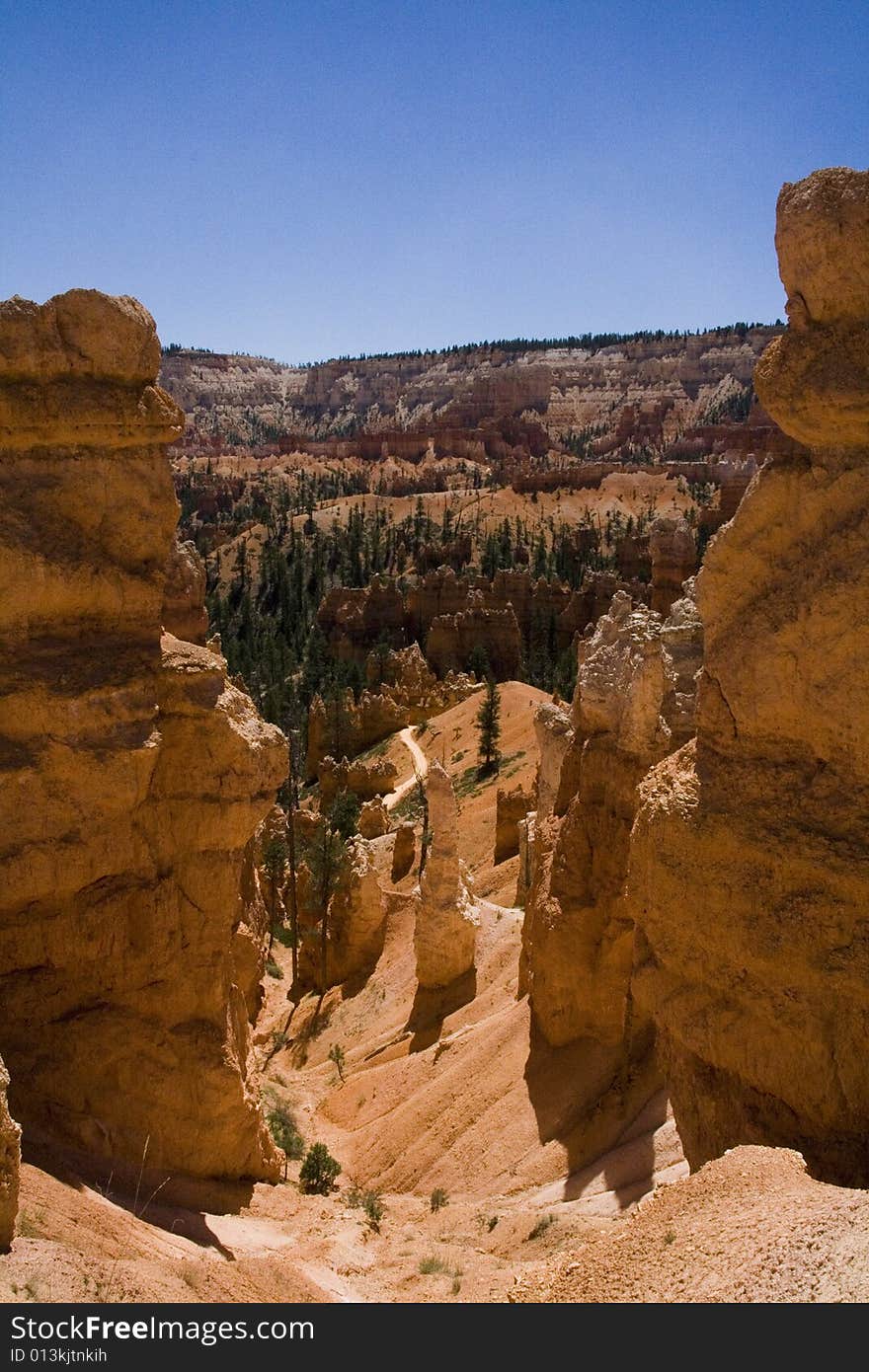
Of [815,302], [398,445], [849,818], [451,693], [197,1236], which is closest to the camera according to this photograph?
[849,818]

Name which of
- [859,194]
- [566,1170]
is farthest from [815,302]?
[566,1170]

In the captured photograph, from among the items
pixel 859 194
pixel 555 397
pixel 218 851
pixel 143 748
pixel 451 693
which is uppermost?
pixel 555 397

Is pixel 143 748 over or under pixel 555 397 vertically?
under

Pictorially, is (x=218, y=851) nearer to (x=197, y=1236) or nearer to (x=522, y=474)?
(x=197, y=1236)

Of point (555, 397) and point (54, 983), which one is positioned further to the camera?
point (555, 397)

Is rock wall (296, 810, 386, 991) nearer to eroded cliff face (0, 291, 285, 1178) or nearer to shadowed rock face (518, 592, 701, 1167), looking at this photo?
shadowed rock face (518, 592, 701, 1167)

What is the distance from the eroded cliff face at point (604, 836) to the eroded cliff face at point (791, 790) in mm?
4901

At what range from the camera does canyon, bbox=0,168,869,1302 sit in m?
7.23

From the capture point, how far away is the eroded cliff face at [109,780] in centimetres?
988

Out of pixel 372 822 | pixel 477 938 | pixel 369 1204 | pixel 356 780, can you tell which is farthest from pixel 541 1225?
pixel 356 780

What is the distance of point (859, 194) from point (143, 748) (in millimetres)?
7512

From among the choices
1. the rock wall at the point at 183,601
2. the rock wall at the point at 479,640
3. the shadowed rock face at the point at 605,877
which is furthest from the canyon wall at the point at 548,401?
the shadowed rock face at the point at 605,877

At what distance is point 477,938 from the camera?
20.1m

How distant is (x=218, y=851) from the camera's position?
11375 mm
